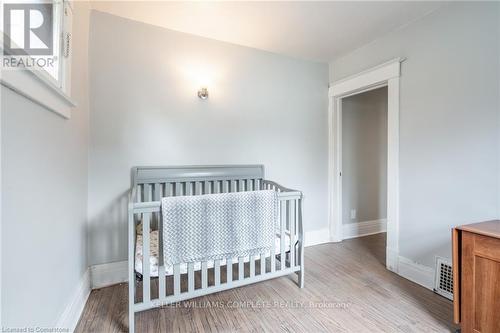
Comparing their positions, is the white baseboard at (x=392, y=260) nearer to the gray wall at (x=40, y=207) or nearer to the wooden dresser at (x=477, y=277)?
the wooden dresser at (x=477, y=277)

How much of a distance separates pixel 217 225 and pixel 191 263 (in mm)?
296

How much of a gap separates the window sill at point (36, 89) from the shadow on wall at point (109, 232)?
0.98 metres

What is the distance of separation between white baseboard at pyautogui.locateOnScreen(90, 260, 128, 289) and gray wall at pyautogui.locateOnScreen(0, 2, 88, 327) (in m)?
0.27

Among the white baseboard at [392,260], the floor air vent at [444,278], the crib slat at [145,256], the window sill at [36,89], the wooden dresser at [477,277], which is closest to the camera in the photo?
the window sill at [36,89]

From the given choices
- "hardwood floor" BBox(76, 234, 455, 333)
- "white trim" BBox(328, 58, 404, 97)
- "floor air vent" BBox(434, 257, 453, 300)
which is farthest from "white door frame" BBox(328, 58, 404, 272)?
"hardwood floor" BBox(76, 234, 455, 333)

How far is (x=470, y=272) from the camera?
1.34 m

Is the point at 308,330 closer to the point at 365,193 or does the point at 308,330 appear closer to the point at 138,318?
the point at 138,318

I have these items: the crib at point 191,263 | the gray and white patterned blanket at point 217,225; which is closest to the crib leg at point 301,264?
the crib at point 191,263

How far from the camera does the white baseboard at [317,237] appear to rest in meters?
2.92

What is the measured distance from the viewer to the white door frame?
2.22 m

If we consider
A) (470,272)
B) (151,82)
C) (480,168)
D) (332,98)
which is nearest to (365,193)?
(332,98)

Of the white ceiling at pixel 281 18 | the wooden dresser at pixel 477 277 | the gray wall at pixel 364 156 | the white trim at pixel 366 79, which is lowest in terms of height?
the wooden dresser at pixel 477 277

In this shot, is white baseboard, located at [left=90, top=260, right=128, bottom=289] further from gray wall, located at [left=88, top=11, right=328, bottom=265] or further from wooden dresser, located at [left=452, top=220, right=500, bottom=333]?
wooden dresser, located at [left=452, top=220, right=500, bottom=333]

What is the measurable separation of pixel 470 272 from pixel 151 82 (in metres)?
2.70
